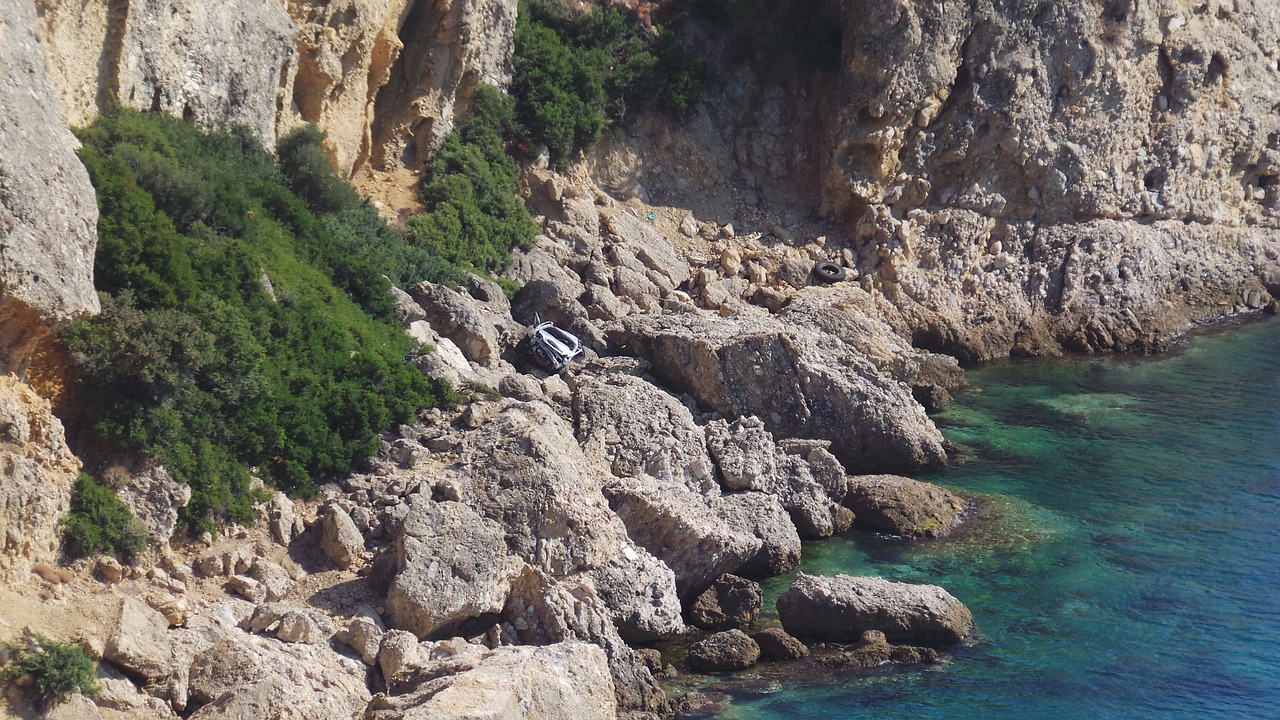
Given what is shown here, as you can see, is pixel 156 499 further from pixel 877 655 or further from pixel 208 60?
pixel 208 60

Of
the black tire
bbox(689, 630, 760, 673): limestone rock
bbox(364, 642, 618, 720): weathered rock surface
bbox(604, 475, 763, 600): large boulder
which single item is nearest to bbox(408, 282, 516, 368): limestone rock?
bbox(604, 475, 763, 600): large boulder

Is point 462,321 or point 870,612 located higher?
point 462,321

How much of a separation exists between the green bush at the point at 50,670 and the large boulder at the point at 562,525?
672cm

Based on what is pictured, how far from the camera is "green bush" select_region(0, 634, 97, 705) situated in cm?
1352

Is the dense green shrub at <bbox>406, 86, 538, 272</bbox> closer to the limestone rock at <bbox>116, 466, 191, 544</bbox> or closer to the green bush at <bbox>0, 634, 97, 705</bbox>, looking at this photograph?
the limestone rock at <bbox>116, 466, 191, 544</bbox>

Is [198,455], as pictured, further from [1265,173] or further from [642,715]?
[1265,173]

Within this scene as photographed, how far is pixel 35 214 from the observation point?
52.9ft

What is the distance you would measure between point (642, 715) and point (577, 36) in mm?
26224

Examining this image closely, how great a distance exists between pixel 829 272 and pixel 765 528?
52.2 feet

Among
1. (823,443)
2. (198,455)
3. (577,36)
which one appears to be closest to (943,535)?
(823,443)

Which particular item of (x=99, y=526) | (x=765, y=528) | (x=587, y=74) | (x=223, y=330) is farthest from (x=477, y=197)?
(x=99, y=526)

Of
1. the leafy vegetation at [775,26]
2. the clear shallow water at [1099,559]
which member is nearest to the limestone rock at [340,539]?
the clear shallow water at [1099,559]

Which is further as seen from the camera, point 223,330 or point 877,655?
point 223,330

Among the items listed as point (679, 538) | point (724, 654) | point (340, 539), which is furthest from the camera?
point (679, 538)
